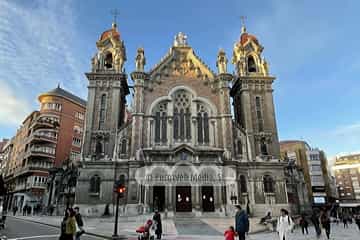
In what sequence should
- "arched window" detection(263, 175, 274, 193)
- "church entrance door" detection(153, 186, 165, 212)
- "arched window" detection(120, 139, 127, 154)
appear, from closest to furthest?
"church entrance door" detection(153, 186, 165, 212) < "arched window" detection(263, 175, 274, 193) < "arched window" detection(120, 139, 127, 154)

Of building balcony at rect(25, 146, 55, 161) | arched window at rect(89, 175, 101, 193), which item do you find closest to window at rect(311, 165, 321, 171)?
arched window at rect(89, 175, 101, 193)

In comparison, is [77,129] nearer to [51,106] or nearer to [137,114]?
[51,106]

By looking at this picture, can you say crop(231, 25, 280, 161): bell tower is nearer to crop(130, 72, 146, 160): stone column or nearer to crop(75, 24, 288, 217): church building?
crop(75, 24, 288, 217): church building

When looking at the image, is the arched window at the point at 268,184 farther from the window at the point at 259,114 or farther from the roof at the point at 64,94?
the roof at the point at 64,94

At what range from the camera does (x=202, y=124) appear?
32.9 meters

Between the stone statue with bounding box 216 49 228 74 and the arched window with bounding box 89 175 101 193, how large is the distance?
790 inches

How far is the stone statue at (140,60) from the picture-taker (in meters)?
34.8

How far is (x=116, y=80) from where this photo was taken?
34344 millimetres

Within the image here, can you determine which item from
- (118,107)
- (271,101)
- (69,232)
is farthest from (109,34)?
(69,232)

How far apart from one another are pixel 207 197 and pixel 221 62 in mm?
17559

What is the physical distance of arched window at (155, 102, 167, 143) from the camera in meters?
31.8

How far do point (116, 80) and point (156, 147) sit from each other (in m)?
10.5

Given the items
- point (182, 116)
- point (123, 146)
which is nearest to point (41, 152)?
point (123, 146)

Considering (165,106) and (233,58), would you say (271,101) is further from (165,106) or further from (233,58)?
(165,106)
